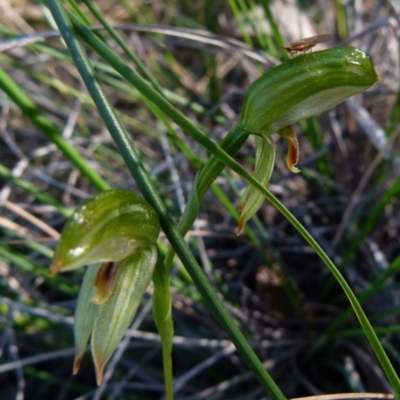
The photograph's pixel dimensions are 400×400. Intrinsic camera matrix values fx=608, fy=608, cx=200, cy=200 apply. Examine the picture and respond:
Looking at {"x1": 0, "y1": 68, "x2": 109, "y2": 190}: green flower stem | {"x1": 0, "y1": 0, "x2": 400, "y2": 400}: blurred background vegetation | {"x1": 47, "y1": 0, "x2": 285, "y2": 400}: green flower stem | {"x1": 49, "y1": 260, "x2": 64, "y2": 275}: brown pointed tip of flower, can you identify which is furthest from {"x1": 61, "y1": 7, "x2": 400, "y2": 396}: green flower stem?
{"x1": 0, "y1": 0, "x2": 400, "y2": 400}: blurred background vegetation

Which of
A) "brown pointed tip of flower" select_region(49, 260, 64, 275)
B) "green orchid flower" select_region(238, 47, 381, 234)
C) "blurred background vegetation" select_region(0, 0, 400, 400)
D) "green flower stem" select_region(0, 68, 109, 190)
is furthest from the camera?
A: "blurred background vegetation" select_region(0, 0, 400, 400)

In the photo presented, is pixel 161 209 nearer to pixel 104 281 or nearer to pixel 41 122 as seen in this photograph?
pixel 104 281

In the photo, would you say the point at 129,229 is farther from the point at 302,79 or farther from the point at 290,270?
the point at 290,270

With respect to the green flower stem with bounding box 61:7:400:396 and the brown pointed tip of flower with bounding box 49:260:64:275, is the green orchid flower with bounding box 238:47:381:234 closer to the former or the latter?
the green flower stem with bounding box 61:7:400:396

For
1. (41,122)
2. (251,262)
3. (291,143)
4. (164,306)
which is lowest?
(251,262)

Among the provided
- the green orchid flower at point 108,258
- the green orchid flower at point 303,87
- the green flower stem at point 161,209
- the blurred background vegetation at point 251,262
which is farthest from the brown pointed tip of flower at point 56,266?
the blurred background vegetation at point 251,262

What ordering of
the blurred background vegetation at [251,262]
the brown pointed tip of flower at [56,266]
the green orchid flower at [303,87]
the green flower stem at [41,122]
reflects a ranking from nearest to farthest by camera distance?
the brown pointed tip of flower at [56,266], the green orchid flower at [303,87], the green flower stem at [41,122], the blurred background vegetation at [251,262]

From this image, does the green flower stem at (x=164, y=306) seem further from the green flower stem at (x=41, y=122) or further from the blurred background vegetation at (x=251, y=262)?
the blurred background vegetation at (x=251, y=262)

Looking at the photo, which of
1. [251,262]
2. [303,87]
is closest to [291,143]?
[303,87]

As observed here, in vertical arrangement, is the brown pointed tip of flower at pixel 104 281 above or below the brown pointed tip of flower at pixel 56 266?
below
